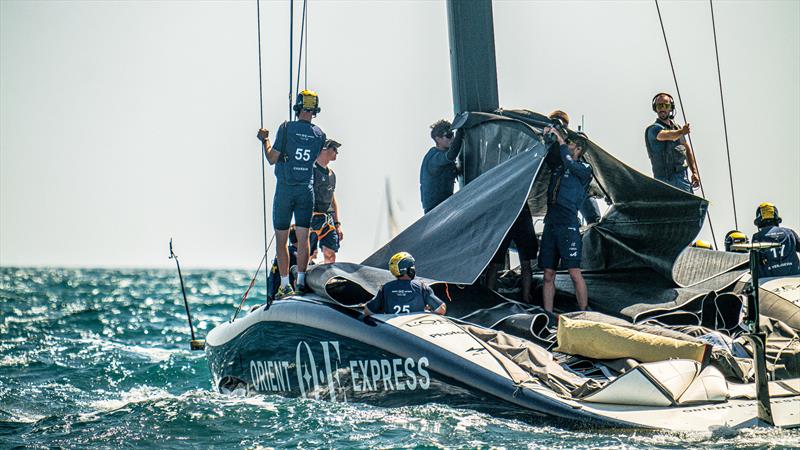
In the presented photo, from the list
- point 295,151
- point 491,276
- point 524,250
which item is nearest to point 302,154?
point 295,151

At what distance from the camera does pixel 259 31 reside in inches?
347

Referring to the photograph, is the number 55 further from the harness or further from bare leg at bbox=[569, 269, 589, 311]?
bare leg at bbox=[569, 269, 589, 311]

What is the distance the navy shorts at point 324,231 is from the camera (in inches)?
396

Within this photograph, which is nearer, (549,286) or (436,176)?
(549,286)

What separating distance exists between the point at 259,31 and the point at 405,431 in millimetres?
3858

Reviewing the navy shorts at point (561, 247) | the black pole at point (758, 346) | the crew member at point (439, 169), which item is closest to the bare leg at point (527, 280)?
the navy shorts at point (561, 247)

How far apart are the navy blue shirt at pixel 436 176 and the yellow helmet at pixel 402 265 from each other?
2341 mm

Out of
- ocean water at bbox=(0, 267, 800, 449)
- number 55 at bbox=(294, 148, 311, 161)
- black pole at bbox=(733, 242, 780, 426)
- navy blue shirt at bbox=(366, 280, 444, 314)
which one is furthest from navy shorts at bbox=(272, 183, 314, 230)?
black pole at bbox=(733, 242, 780, 426)

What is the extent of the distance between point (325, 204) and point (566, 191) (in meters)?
2.56

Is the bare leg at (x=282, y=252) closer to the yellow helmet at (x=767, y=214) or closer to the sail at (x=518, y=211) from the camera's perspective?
the sail at (x=518, y=211)

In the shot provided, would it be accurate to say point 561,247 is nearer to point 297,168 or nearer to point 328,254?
point 297,168

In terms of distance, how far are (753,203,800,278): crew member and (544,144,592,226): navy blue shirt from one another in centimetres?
145

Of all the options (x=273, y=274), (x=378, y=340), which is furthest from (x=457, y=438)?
(x=273, y=274)

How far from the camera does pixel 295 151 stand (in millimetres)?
8602
